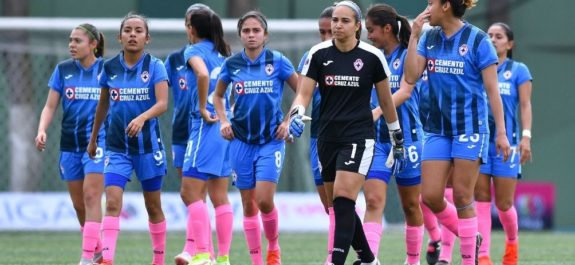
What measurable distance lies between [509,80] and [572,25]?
10.8 m

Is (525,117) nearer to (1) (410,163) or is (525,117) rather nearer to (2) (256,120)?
(1) (410,163)

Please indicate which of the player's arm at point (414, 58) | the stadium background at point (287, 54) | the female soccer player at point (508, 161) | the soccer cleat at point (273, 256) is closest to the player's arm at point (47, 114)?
the soccer cleat at point (273, 256)

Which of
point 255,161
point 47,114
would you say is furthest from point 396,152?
point 47,114

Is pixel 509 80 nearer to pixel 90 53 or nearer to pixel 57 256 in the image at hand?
pixel 90 53

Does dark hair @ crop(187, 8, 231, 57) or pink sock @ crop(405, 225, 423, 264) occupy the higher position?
dark hair @ crop(187, 8, 231, 57)

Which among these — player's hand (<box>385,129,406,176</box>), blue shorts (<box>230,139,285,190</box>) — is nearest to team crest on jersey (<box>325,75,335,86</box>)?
player's hand (<box>385,129,406,176</box>)

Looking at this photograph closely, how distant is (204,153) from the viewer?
34.8ft

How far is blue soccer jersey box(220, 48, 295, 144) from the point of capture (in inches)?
406

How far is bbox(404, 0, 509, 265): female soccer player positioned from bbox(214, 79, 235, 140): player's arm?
5.02ft

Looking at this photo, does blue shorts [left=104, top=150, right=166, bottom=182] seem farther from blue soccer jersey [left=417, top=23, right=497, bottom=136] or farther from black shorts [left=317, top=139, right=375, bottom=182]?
blue soccer jersey [left=417, top=23, right=497, bottom=136]

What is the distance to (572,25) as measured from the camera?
Answer: 72.0ft

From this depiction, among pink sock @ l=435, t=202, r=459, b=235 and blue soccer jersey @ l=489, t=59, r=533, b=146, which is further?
blue soccer jersey @ l=489, t=59, r=533, b=146

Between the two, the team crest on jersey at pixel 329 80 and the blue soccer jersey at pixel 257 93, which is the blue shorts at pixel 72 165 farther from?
the team crest on jersey at pixel 329 80

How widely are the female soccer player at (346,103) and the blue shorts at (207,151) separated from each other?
5.58ft
